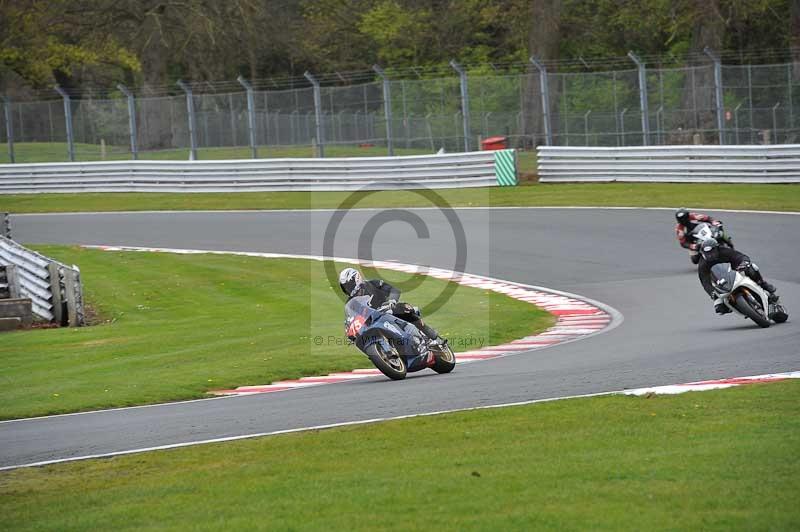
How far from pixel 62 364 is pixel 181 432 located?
4962mm

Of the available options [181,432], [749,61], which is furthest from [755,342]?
[749,61]

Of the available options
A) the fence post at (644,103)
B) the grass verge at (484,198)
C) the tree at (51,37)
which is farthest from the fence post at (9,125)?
the fence post at (644,103)

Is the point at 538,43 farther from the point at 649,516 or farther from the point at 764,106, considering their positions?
the point at 649,516

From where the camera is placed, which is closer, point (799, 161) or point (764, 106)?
point (799, 161)

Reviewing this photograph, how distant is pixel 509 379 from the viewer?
11.8 meters

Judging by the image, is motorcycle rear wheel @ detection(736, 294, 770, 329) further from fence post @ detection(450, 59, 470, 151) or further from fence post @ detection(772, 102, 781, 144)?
fence post @ detection(450, 59, 470, 151)

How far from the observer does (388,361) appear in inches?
488

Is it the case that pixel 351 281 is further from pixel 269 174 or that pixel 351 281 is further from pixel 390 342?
pixel 269 174

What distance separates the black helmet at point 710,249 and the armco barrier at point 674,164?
14.2 m

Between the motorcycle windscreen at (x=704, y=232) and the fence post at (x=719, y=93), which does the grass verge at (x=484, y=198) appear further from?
the motorcycle windscreen at (x=704, y=232)

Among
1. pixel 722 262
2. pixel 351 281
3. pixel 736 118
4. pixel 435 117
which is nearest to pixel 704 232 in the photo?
pixel 722 262

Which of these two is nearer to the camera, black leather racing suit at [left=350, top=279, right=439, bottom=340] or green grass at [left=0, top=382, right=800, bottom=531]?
green grass at [left=0, top=382, right=800, bottom=531]

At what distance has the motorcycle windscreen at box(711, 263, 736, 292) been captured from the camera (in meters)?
14.0

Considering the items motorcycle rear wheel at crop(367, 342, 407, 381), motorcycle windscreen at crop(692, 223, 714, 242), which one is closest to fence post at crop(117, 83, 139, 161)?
motorcycle windscreen at crop(692, 223, 714, 242)
